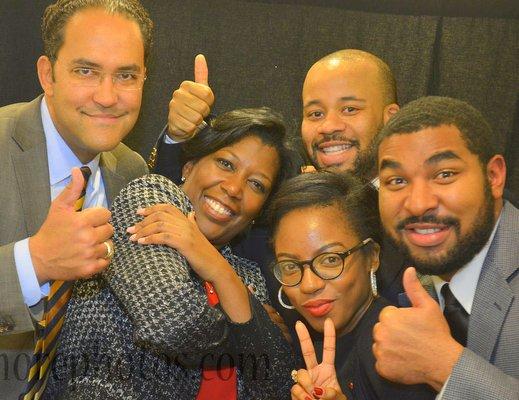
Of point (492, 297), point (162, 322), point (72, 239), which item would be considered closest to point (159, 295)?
point (162, 322)

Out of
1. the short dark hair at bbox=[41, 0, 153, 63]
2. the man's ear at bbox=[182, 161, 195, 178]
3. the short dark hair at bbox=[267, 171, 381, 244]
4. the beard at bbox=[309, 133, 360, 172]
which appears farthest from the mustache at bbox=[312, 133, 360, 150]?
the short dark hair at bbox=[41, 0, 153, 63]

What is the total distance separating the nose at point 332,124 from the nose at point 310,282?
66 centimetres

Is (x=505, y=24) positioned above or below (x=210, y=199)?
above

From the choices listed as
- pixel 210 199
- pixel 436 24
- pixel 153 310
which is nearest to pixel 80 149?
pixel 210 199

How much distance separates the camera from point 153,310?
200cm

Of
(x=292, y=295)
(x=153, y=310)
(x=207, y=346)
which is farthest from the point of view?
(x=292, y=295)

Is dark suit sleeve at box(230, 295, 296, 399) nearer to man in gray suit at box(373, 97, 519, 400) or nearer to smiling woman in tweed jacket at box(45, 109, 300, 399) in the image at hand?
smiling woman in tweed jacket at box(45, 109, 300, 399)

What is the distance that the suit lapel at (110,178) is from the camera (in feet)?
8.60

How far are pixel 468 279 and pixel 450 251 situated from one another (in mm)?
82

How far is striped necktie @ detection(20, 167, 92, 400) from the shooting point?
2227 mm

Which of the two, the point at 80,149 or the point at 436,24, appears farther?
the point at 436,24

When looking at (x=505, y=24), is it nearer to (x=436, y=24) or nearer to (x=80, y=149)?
(x=436, y=24)

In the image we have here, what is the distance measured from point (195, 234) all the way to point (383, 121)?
94cm

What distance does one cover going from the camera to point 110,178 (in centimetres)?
264
